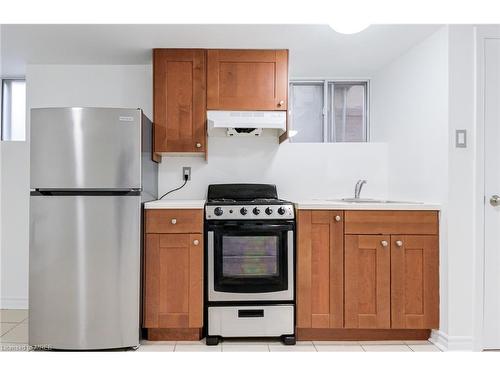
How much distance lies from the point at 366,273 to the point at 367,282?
60 millimetres

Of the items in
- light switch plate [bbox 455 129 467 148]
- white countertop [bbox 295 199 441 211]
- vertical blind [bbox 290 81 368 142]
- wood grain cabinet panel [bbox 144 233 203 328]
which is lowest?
wood grain cabinet panel [bbox 144 233 203 328]

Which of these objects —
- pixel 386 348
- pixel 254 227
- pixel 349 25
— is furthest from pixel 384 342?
pixel 349 25

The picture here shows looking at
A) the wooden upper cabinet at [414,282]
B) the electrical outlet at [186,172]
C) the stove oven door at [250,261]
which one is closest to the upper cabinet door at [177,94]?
the electrical outlet at [186,172]

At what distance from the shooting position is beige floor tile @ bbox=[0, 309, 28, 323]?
2995 mm

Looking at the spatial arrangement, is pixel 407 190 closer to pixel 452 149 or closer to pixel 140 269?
pixel 452 149

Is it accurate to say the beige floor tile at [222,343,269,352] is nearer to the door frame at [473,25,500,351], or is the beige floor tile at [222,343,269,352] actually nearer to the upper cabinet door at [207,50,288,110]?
the door frame at [473,25,500,351]

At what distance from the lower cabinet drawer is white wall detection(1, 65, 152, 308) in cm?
179

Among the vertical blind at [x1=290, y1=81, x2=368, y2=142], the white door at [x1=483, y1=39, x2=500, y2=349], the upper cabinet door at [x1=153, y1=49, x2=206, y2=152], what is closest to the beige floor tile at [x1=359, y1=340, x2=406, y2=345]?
the white door at [x1=483, y1=39, x2=500, y2=349]

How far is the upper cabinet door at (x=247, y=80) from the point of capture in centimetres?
290

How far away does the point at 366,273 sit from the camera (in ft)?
8.43

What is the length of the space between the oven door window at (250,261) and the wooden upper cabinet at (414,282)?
75 cm

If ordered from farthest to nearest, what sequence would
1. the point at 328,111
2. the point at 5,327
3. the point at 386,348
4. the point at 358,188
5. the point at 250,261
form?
1. the point at 328,111
2. the point at 358,188
3. the point at 5,327
4. the point at 250,261
5. the point at 386,348

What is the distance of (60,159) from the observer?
2.39 meters

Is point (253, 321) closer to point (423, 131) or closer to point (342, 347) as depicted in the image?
point (342, 347)
